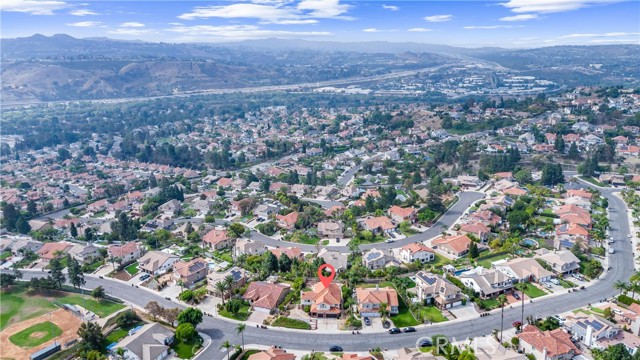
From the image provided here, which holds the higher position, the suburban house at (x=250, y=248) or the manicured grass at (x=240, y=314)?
the suburban house at (x=250, y=248)

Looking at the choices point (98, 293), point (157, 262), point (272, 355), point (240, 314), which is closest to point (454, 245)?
point (240, 314)

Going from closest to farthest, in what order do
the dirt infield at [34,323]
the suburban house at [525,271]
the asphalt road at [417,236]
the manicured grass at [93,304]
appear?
the dirt infield at [34,323], the manicured grass at [93,304], the suburban house at [525,271], the asphalt road at [417,236]

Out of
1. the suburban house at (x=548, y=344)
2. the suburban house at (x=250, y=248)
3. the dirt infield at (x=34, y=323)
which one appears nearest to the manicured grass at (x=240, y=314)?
the suburban house at (x=250, y=248)

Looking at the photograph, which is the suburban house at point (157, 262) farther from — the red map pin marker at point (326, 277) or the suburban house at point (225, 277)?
the red map pin marker at point (326, 277)

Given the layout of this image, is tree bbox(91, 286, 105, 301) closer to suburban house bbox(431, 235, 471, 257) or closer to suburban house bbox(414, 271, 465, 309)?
suburban house bbox(414, 271, 465, 309)

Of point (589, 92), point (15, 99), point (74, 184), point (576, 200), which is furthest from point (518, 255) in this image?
point (15, 99)

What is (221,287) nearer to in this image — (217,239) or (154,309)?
(154,309)

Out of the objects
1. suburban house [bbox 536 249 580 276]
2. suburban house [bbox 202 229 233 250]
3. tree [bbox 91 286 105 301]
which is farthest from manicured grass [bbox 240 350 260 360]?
suburban house [bbox 536 249 580 276]
